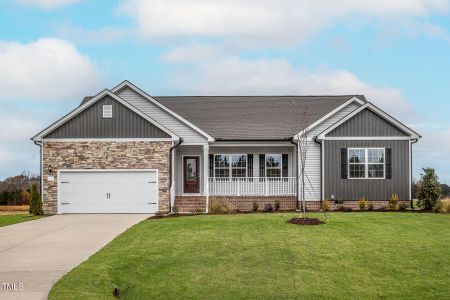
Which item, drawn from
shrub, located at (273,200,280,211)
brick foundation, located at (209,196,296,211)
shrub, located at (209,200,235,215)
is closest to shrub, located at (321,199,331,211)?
brick foundation, located at (209,196,296,211)

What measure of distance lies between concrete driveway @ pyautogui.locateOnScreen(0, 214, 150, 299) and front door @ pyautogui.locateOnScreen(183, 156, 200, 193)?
4624 mm

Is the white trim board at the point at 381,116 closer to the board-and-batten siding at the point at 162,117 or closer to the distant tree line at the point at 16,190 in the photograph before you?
the board-and-batten siding at the point at 162,117

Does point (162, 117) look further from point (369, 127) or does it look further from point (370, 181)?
point (370, 181)

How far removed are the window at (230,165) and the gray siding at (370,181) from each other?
4.68 m

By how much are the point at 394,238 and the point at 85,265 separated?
8.81 metres

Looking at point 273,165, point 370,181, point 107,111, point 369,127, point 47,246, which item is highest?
point 107,111

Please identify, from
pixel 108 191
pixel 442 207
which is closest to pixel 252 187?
pixel 108 191

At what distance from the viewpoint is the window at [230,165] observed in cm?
2898

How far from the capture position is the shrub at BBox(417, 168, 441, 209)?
2553 centimetres

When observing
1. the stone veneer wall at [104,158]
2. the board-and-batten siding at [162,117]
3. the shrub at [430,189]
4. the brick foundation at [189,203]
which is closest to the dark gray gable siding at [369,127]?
the shrub at [430,189]

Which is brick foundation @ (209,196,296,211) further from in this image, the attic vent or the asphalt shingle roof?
the attic vent

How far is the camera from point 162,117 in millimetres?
27812

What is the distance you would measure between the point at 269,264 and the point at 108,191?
14.2 metres

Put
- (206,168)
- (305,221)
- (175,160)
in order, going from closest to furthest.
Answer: (305,221) < (206,168) < (175,160)
